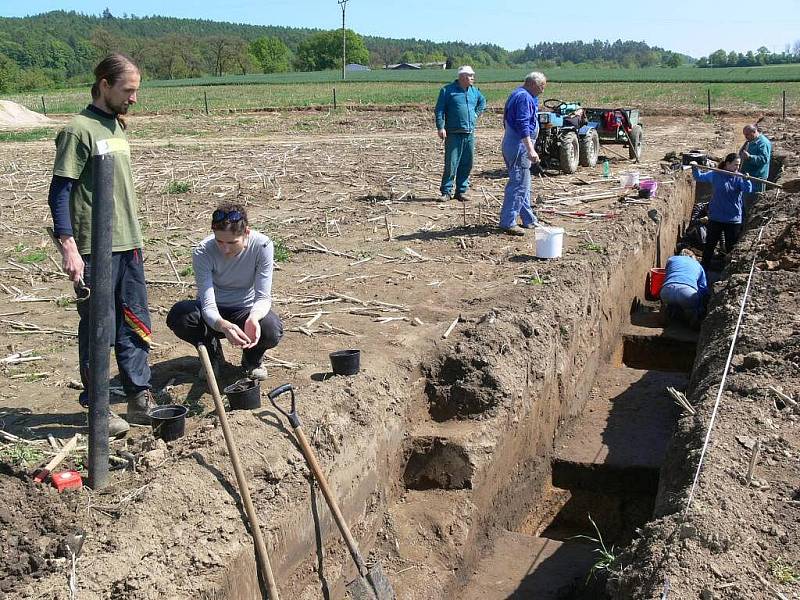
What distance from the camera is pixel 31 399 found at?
558 cm

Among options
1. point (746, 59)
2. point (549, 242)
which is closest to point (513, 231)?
point (549, 242)

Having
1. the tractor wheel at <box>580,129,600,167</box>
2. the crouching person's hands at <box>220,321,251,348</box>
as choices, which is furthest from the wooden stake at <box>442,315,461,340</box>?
the tractor wheel at <box>580,129,600,167</box>

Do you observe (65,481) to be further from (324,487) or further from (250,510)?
(324,487)

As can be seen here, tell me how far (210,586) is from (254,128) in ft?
88.0

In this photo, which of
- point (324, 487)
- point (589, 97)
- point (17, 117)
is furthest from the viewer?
point (589, 97)

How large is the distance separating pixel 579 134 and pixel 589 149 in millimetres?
390

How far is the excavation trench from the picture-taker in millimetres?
5043

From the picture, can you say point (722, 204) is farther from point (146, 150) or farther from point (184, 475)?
point (146, 150)

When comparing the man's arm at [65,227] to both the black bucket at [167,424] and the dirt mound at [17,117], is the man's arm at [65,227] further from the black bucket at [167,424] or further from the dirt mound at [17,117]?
the dirt mound at [17,117]

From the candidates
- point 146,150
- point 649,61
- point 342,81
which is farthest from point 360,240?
point 649,61

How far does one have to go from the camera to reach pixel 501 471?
636 cm

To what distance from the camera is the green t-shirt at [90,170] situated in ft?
15.1

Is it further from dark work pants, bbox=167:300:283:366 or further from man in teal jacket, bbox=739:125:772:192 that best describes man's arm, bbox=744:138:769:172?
dark work pants, bbox=167:300:283:366

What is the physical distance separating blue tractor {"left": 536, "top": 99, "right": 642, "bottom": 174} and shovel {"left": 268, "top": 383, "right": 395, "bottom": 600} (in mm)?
11981
